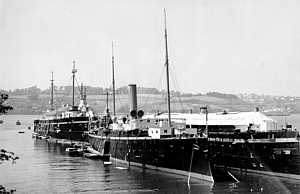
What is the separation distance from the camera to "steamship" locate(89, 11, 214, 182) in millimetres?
36000

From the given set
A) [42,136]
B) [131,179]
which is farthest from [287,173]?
[42,136]

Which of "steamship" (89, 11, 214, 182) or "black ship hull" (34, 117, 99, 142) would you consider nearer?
"steamship" (89, 11, 214, 182)

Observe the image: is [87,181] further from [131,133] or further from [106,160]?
[106,160]

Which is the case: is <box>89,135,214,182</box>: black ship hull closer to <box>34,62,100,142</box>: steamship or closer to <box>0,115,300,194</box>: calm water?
<box>0,115,300,194</box>: calm water

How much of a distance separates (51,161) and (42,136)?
48.6 meters

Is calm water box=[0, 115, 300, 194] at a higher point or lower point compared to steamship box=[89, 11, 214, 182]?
lower

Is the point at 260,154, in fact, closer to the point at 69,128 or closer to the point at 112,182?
the point at 112,182

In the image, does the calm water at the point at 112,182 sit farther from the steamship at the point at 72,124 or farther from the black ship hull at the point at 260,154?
the steamship at the point at 72,124

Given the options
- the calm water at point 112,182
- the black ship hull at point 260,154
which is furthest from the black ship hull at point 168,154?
the black ship hull at point 260,154

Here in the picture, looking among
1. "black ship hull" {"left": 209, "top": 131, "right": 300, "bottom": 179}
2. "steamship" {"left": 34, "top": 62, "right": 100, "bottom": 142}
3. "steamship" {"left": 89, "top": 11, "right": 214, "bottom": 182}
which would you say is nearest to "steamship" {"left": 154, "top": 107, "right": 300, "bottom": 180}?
"black ship hull" {"left": 209, "top": 131, "right": 300, "bottom": 179}

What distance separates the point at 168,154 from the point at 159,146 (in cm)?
131

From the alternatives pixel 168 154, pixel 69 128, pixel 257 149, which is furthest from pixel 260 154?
pixel 69 128

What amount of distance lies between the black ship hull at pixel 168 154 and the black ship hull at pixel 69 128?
27.1 metres

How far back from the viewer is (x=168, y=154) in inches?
1521
